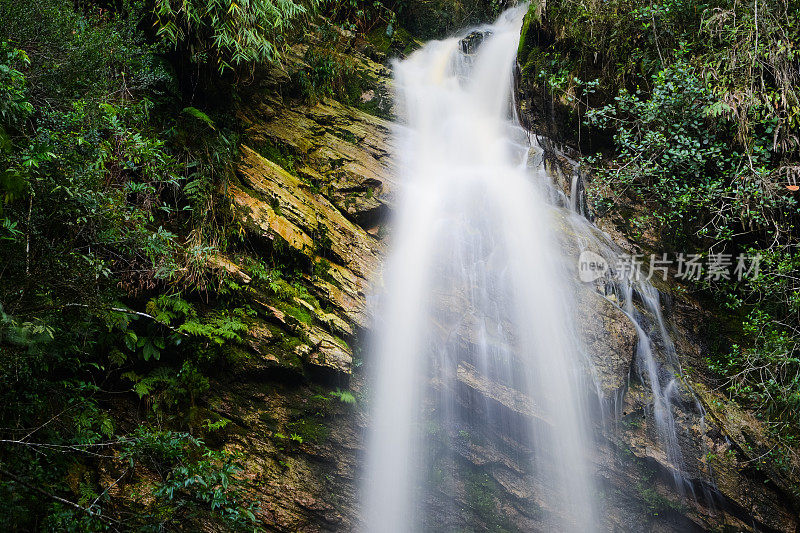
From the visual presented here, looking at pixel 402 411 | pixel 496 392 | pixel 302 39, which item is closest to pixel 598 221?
pixel 496 392

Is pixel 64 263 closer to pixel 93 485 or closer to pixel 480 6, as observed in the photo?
pixel 93 485

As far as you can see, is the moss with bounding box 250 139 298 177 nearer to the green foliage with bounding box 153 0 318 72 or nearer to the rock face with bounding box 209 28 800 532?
the rock face with bounding box 209 28 800 532

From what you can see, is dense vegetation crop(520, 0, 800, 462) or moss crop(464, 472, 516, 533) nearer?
moss crop(464, 472, 516, 533)

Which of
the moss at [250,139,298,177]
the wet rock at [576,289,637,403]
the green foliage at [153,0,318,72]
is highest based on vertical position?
the green foliage at [153,0,318,72]

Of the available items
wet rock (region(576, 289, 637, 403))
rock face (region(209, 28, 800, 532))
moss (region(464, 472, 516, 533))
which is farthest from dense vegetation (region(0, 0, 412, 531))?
wet rock (region(576, 289, 637, 403))

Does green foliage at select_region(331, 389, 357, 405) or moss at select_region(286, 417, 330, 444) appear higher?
green foliage at select_region(331, 389, 357, 405)

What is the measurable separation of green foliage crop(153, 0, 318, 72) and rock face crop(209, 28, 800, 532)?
118 cm

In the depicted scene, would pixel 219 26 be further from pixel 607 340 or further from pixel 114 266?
pixel 607 340

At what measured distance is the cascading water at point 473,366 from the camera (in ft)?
16.2

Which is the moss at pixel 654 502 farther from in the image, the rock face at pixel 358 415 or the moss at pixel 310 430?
the moss at pixel 310 430

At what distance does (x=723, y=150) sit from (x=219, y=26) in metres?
7.60

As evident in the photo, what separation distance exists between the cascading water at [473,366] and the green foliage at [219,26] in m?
3.01

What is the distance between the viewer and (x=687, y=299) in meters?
6.56

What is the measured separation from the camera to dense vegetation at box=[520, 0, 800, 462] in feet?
18.8
